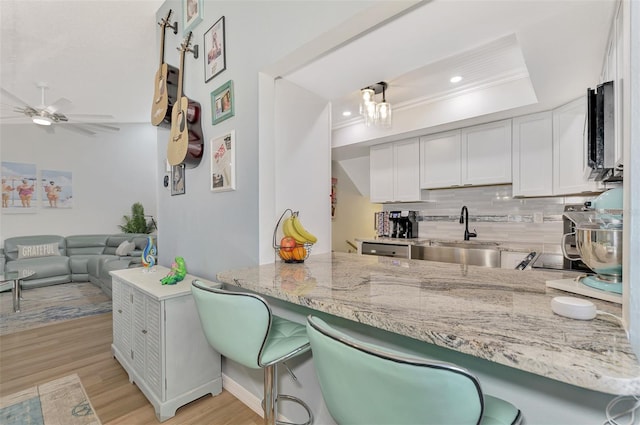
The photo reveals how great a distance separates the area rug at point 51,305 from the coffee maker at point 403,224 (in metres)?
3.73

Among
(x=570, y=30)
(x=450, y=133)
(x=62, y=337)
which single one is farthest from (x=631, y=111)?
(x=62, y=337)

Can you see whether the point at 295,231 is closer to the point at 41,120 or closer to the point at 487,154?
the point at 487,154

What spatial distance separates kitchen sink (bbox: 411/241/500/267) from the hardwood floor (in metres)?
2.42

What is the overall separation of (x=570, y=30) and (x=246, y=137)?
176 cm

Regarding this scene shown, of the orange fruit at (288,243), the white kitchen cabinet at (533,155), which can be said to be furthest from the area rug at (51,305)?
the white kitchen cabinet at (533,155)

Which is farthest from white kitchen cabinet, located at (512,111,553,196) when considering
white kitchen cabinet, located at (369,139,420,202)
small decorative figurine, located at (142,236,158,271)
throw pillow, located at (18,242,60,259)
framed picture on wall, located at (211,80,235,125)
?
throw pillow, located at (18,242,60,259)

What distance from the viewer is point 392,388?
1.87ft

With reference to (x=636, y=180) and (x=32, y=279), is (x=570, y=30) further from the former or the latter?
(x=32, y=279)

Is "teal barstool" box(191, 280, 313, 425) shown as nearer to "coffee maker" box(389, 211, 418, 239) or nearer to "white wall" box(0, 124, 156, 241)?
"coffee maker" box(389, 211, 418, 239)

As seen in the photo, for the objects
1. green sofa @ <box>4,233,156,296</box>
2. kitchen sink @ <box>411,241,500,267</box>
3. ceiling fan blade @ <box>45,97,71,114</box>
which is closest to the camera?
kitchen sink @ <box>411,241,500,267</box>

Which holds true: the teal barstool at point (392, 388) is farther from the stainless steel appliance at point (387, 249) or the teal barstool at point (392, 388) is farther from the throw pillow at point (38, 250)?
the throw pillow at point (38, 250)

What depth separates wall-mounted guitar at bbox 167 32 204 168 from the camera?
6.66ft

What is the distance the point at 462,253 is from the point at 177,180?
285 centimetres

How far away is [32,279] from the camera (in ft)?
15.0
